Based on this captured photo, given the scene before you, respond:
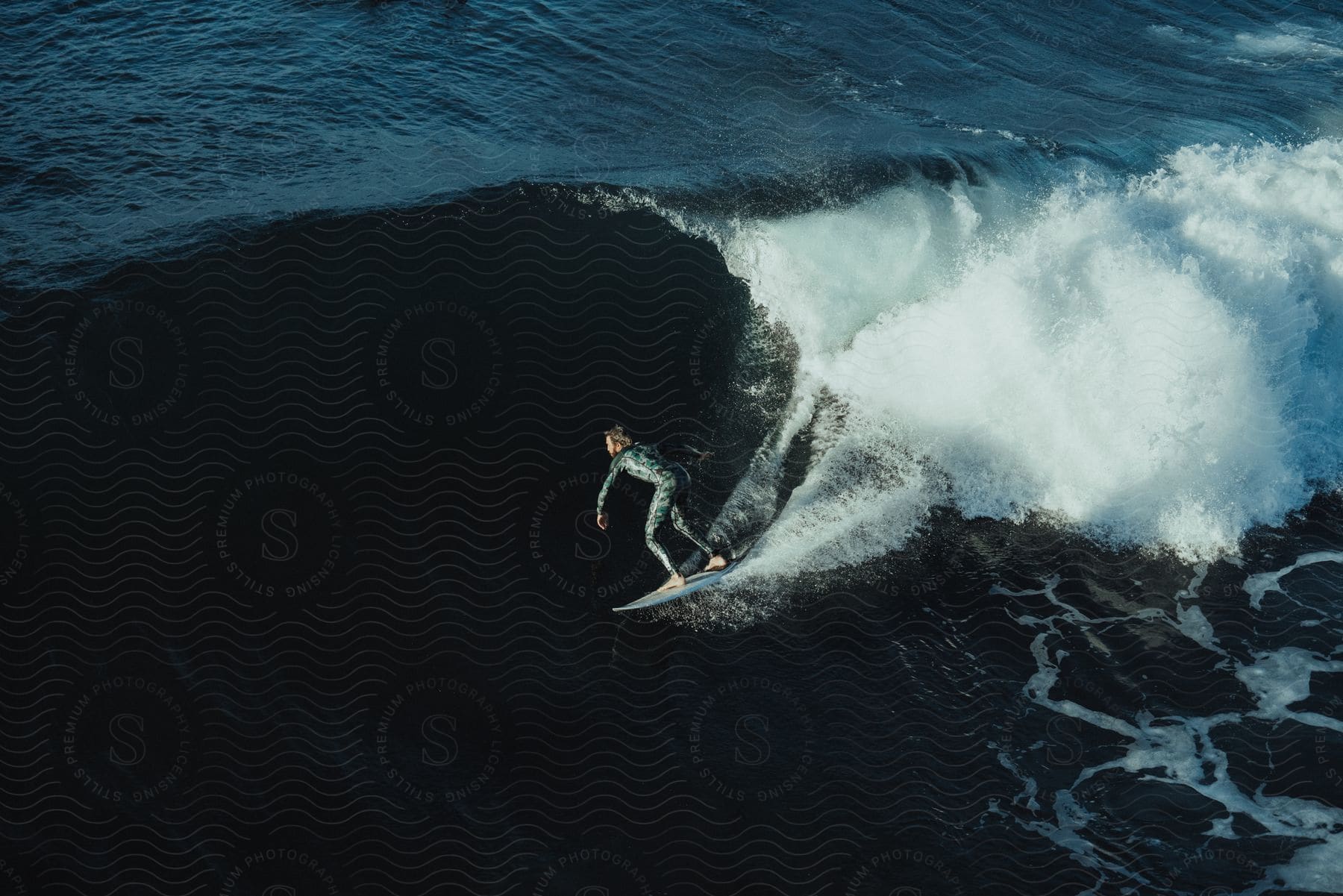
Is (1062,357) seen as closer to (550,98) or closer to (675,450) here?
(675,450)

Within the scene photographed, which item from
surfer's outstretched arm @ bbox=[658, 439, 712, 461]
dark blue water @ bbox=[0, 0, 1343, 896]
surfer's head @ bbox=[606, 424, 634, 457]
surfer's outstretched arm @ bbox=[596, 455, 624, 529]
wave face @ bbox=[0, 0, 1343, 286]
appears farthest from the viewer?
wave face @ bbox=[0, 0, 1343, 286]

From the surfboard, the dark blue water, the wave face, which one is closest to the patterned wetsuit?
the surfboard

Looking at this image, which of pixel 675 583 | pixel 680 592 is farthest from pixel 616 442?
pixel 680 592

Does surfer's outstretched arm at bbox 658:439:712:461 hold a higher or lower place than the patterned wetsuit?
higher

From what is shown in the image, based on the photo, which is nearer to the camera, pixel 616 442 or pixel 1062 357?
pixel 616 442

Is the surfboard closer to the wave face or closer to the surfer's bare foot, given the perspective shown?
the surfer's bare foot

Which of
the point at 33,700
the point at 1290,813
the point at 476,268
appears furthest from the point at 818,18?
the point at 33,700

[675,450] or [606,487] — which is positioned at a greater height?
[675,450]
